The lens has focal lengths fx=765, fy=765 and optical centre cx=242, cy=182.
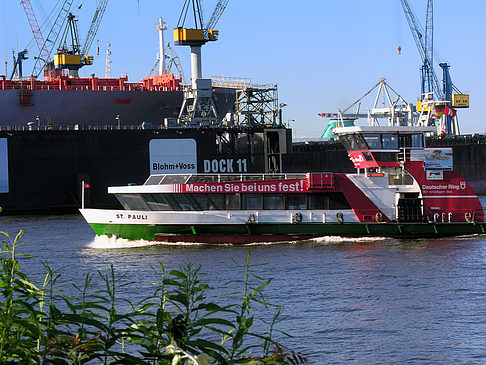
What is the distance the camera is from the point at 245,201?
37.9 metres

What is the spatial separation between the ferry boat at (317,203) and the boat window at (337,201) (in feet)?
0.16

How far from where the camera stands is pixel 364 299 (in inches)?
993

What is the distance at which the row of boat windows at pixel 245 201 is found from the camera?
3778 centimetres

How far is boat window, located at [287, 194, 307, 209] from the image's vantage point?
124 ft

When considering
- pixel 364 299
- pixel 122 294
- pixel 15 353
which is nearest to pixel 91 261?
pixel 122 294

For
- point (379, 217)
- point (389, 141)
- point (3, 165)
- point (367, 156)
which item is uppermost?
point (389, 141)

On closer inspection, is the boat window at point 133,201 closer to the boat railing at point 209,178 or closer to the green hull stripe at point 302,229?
the boat railing at point 209,178

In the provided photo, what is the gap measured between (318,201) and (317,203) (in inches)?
4.4

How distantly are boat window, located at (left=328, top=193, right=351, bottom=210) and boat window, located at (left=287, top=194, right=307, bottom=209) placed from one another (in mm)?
1291

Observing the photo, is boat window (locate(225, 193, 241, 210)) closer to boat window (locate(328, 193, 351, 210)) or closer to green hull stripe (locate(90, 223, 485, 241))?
green hull stripe (locate(90, 223, 485, 241))

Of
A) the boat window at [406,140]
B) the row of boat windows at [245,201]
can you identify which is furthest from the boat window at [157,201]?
the boat window at [406,140]

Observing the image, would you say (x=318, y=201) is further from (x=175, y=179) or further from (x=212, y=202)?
(x=175, y=179)

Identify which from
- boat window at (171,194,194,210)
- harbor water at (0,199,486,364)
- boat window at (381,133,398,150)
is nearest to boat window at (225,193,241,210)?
boat window at (171,194,194,210)

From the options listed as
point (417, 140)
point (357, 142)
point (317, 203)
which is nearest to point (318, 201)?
point (317, 203)
